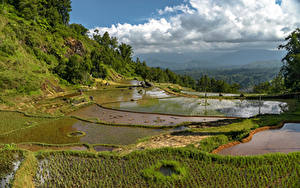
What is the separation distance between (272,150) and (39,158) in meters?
14.1

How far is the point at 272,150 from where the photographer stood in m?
10.7

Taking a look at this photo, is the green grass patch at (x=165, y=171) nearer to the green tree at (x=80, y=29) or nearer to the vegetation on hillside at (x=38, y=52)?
the vegetation on hillside at (x=38, y=52)

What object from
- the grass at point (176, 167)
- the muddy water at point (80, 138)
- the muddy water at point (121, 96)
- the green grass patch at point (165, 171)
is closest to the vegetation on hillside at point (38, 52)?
the muddy water at point (121, 96)

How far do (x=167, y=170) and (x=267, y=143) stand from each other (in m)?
7.42

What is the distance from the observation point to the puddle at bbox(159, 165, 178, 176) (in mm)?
8859

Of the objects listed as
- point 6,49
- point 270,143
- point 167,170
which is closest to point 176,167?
point 167,170

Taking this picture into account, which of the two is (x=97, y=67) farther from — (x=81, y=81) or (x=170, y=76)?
(x=170, y=76)

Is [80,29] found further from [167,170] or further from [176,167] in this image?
[176,167]

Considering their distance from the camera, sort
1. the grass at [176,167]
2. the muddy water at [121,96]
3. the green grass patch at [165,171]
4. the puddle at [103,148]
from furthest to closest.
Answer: the muddy water at [121,96], the puddle at [103,148], the green grass patch at [165,171], the grass at [176,167]

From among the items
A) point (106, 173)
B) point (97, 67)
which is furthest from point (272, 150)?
point (97, 67)

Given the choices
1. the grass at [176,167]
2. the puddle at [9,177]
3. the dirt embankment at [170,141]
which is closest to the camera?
A: the grass at [176,167]

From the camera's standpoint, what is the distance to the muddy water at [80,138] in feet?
48.4

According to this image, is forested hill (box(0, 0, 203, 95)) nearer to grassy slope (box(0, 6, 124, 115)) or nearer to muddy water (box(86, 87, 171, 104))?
grassy slope (box(0, 6, 124, 115))

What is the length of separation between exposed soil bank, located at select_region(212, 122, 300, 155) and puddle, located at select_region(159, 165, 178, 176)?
3.45 meters
